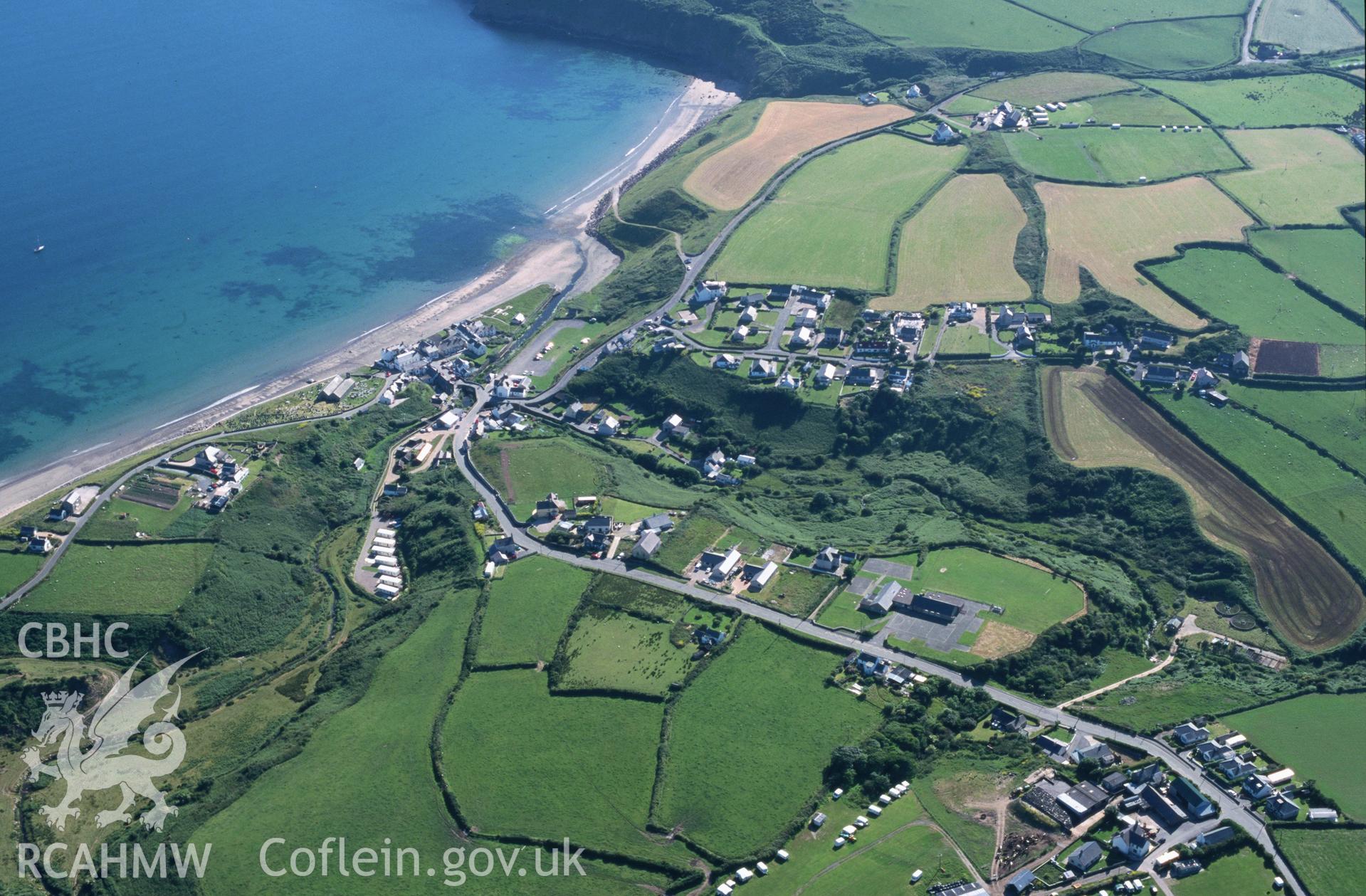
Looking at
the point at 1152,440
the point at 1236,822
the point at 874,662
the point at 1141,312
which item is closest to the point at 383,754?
the point at 874,662

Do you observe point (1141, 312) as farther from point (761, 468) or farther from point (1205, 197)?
point (761, 468)

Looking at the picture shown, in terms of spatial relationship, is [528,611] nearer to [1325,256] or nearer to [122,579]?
[122,579]

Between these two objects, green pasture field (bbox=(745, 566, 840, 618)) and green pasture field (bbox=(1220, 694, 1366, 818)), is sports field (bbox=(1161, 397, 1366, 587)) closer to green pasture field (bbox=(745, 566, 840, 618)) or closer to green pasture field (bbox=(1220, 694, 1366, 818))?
green pasture field (bbox=(1220, 694, 1366, 818))

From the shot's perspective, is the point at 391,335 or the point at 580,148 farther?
the point at 580,148

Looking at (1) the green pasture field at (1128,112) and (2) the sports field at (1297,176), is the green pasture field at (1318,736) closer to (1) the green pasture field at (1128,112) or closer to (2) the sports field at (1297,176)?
(2) the sports field at (1297,176)

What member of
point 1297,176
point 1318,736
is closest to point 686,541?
point 1318,736

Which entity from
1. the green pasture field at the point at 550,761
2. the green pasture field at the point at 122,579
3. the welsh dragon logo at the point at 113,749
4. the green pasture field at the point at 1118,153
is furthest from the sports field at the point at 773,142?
the welsh dragon logo at the point at 113,749
